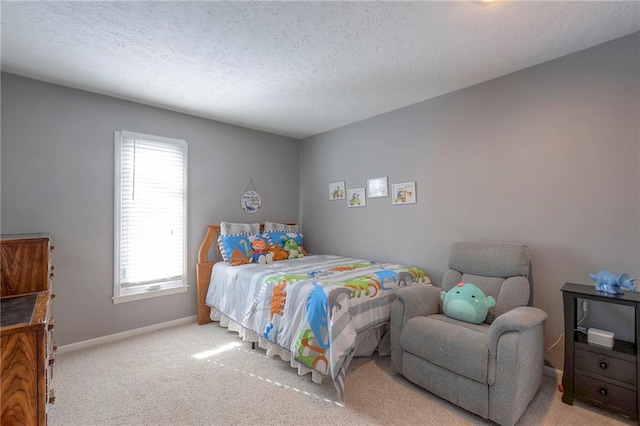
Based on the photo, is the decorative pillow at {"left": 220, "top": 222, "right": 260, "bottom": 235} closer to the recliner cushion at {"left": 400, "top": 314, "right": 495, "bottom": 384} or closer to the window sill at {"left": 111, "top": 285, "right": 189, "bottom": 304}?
the window sill at {"left": 111, "top": 285, "right": 189, "bottom": 304}

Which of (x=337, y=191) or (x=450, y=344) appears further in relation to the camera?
(x=337, y=191)

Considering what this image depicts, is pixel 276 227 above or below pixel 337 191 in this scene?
below

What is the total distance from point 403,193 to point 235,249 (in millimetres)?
2055

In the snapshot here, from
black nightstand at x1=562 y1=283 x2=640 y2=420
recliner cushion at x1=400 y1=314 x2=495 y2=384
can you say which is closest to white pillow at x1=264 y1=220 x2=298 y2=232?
recliner cushion at x1=400 y1=314 x2=495 y2=384

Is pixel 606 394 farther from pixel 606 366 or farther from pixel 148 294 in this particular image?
pixel 148 294

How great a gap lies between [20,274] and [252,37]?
202cm

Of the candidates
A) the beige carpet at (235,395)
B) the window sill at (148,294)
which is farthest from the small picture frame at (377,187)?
the window sill at (148,294)

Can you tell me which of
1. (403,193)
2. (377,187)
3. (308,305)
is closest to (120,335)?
(308,305)

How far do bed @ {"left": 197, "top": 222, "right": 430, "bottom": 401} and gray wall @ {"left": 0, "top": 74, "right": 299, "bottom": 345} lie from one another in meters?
0.61

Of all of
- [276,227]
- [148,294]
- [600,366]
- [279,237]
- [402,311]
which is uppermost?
[276,227]

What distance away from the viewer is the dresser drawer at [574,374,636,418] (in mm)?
1749

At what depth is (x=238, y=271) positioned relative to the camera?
121 inches

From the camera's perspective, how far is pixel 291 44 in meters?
2.11

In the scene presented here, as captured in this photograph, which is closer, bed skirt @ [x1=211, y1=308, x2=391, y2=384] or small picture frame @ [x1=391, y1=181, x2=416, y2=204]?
bed skirt @ [x1=211, y1=308, x2=391, y2=384]
